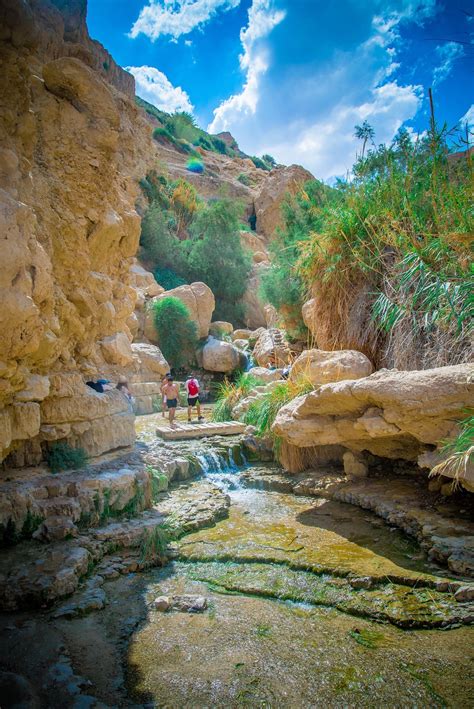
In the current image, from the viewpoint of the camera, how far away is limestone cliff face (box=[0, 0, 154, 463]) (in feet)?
10.0

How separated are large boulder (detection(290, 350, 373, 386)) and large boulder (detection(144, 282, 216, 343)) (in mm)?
10924

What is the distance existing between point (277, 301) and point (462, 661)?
937 centimetres

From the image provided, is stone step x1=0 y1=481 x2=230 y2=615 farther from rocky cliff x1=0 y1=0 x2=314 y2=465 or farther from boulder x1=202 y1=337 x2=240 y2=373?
boulder x1=202 y1=337 x2=240 y2=373

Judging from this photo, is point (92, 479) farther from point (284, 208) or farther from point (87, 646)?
point (284, 208)

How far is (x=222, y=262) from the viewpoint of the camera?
21.6m

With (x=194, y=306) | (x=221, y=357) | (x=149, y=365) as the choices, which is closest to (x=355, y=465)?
(x=149, y=365)

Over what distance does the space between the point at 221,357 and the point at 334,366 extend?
9.91 m

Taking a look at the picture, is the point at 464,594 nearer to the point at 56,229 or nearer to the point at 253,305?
the point at 56,229

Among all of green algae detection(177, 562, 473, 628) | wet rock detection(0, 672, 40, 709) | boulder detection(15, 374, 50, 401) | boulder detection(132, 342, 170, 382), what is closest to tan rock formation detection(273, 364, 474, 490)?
green algae detection(177, 562, 473, 628)

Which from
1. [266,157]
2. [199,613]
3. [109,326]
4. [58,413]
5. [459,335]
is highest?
[266,157]

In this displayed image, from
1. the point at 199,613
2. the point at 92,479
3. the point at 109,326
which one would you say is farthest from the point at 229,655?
the point at 109,326

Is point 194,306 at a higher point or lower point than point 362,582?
higher

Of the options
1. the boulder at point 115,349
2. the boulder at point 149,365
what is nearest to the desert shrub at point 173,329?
the boulder at point 149,365

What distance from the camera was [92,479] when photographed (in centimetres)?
448
